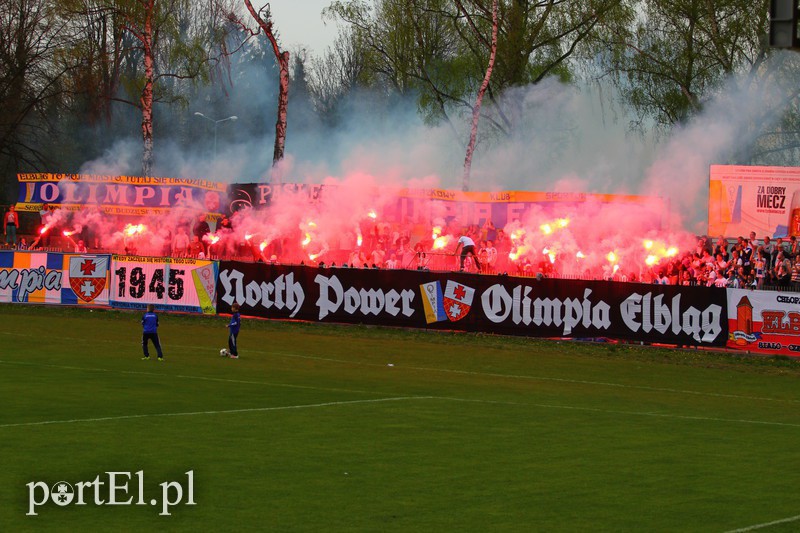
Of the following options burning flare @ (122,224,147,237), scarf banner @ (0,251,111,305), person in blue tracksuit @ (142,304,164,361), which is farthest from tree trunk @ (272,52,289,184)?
person in blue tracksuit @ (142,304,164,361)

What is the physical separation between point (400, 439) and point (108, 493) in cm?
486

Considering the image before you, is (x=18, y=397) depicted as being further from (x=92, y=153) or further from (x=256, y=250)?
(x=92, y=153)

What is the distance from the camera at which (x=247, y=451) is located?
44.7ft

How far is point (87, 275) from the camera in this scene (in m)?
38.3

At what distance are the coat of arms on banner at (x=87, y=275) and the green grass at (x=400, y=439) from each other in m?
9.61

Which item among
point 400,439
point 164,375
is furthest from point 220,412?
point 164,375

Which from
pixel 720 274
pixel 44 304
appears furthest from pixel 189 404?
pixel 44 304

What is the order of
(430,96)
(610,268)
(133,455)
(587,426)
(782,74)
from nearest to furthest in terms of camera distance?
(133,455) < (587,426) < (610,268) < (782,74) < (430,96)

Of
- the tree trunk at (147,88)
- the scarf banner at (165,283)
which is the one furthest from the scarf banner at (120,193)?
the scarf banner at (165,283)

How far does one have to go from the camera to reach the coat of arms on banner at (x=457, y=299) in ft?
110

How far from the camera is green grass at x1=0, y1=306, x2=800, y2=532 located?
1078cm

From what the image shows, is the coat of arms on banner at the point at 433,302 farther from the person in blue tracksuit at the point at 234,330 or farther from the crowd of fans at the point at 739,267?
the person in blue tracksuit at the point at 234,330

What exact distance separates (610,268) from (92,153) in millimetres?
45866

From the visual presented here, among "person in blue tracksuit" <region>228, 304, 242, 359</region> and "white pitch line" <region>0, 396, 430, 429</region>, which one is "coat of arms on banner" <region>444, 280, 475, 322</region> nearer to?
"person in blue tracksuit" <region>228, 304, 242, 359</region>
